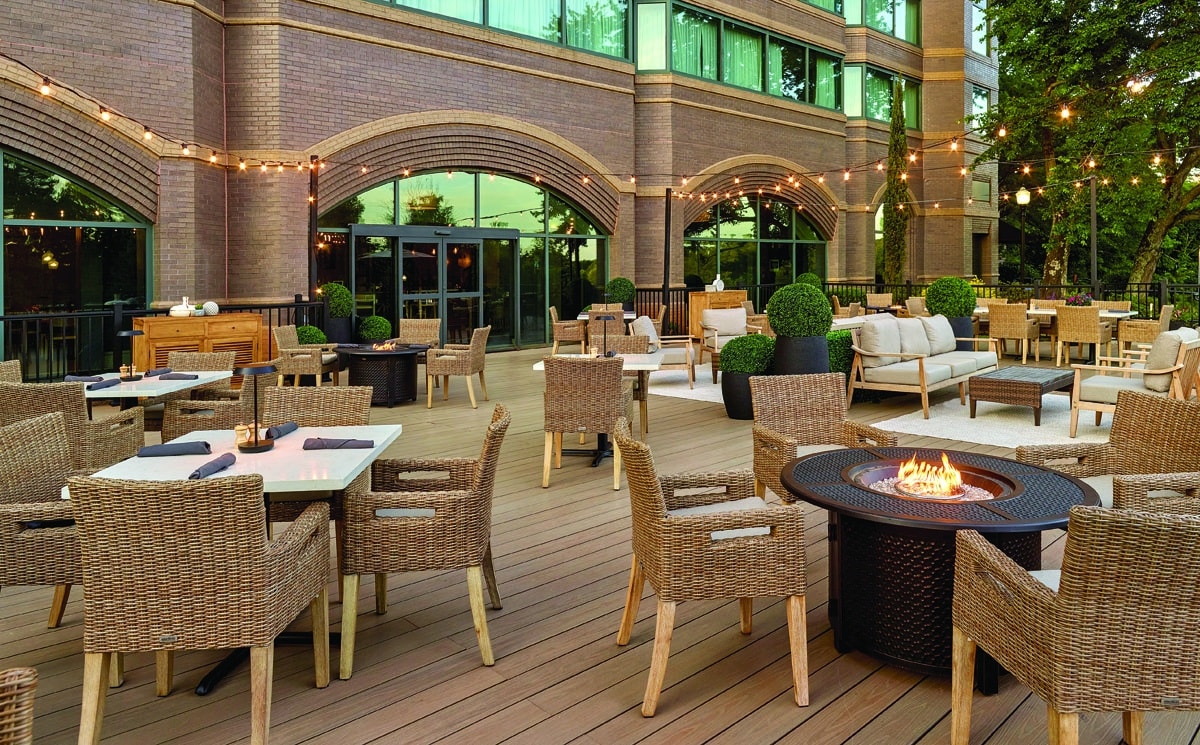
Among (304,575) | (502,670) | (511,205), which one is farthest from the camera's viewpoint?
(511,205)

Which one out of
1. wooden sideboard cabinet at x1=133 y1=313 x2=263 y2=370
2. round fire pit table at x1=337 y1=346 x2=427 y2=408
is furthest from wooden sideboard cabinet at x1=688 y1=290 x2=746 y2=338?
wooden sideboard cabinet at x1=133 y1=313 x2=263 y2=370

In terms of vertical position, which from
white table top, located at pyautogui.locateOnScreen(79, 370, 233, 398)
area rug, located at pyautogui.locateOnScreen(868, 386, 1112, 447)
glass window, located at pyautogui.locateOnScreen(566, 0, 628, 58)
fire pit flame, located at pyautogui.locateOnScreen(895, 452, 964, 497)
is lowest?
area rug, located at pyautogui.locateOnScreen(868, 386, 1112, 447)

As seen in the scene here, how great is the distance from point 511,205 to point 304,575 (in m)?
13.8

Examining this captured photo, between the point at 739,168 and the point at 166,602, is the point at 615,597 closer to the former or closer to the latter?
the point at 166,602

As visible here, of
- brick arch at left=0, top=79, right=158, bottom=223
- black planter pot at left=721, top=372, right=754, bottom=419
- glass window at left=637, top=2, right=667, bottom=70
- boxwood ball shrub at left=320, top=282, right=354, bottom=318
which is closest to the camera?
black planter pot at left=721, top=372, right=754, bottom=419

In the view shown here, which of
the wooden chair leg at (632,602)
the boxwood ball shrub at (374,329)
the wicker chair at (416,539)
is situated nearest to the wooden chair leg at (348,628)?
the wicker chair at (416,539)

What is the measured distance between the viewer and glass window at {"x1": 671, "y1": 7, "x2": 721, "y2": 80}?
→ 17.9 meters

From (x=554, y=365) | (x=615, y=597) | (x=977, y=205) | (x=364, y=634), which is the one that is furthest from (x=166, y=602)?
(x=977, y=205)

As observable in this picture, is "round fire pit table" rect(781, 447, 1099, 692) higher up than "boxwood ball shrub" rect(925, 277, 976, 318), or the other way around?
"boxwood ball shrub" rect(925, 277, 976, 318)

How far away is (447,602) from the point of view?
4.04 meters

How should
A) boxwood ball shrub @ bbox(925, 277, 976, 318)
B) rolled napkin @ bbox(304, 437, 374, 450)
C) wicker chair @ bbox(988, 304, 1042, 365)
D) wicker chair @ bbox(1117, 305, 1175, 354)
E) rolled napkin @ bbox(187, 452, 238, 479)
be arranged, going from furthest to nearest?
wicker chair @ bbox(988, 304, 1042, 365) < boxwood ball shrub @ bbox(925, 277, 976, 318) < wicker chair @ bbox(1117, 305, 1175, 354) < rolled napkin @ bbox(304, 437, 374, 450) < rolled napkin @ bbox(187, 452, 238, 479)

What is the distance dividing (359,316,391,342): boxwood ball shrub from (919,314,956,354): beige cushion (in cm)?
746

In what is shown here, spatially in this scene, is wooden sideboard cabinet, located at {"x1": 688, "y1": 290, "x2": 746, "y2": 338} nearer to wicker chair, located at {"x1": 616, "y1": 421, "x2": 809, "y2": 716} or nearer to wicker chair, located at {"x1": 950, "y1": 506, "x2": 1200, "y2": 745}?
wicker chair, located at {"x1": 616, "y1": 421, "x2": 809, "y2": 716}

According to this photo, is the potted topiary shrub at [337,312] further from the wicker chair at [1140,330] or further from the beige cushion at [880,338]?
the wicker chair at [1140,330]
